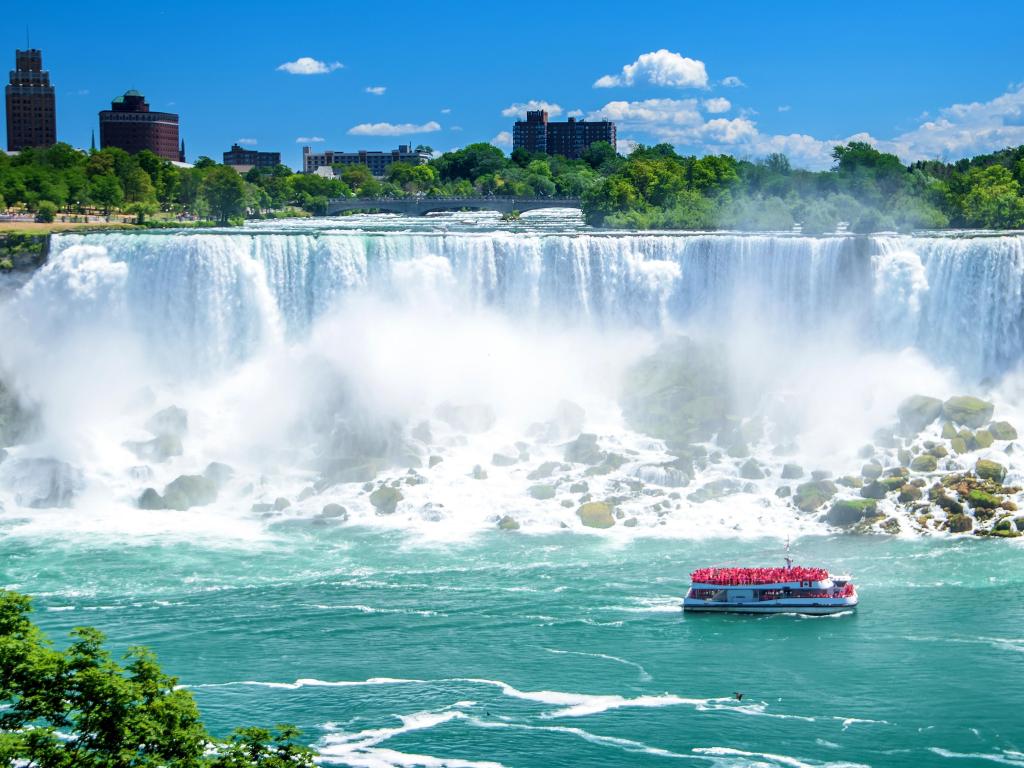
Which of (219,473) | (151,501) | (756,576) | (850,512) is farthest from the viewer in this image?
(219,473)

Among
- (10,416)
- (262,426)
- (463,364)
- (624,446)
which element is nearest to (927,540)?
(624,446)

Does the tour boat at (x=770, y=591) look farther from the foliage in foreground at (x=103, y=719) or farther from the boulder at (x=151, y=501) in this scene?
the boulder at (x=151, y=501)

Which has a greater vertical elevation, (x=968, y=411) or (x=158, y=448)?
(x=968, y=411)

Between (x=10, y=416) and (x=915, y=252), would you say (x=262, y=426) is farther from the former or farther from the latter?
(x=915, y=252)

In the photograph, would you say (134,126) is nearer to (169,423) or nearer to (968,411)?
(169,423)

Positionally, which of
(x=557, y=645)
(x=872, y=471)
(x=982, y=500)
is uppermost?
(x=872, y=471)

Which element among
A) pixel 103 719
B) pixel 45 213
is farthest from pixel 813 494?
pixel 45 213
